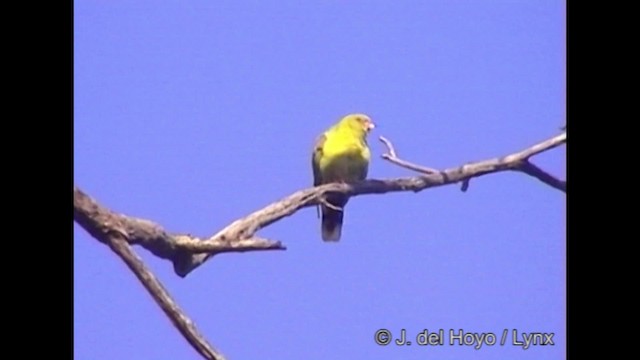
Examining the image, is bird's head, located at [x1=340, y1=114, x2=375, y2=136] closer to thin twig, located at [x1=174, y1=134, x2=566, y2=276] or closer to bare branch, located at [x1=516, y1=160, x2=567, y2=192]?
thin twig, located at [x1=174, y1=134, x2=566, y2=276]

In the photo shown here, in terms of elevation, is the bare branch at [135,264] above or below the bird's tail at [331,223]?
below

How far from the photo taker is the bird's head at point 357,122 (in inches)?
98.7

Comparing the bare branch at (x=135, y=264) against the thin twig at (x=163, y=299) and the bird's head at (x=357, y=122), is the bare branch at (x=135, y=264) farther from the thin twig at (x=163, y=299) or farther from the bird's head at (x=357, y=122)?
the bird's head at (x=357, y=122)

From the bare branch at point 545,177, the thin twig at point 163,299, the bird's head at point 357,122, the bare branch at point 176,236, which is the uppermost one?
the bird's head at point 357,122

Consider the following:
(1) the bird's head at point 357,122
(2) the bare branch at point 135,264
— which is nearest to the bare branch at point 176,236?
(2) the bare branch at point 135,264

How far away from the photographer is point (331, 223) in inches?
99.1

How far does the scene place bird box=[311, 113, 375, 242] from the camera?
251 centimetres

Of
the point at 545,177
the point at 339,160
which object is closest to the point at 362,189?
the point at 339,160

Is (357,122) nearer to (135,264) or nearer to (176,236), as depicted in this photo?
(176,236)

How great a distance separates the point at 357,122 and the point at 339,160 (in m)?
0.11

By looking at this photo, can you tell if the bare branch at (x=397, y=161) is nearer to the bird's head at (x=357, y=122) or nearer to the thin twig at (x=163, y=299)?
the bird's head at (x=357, y=122)
